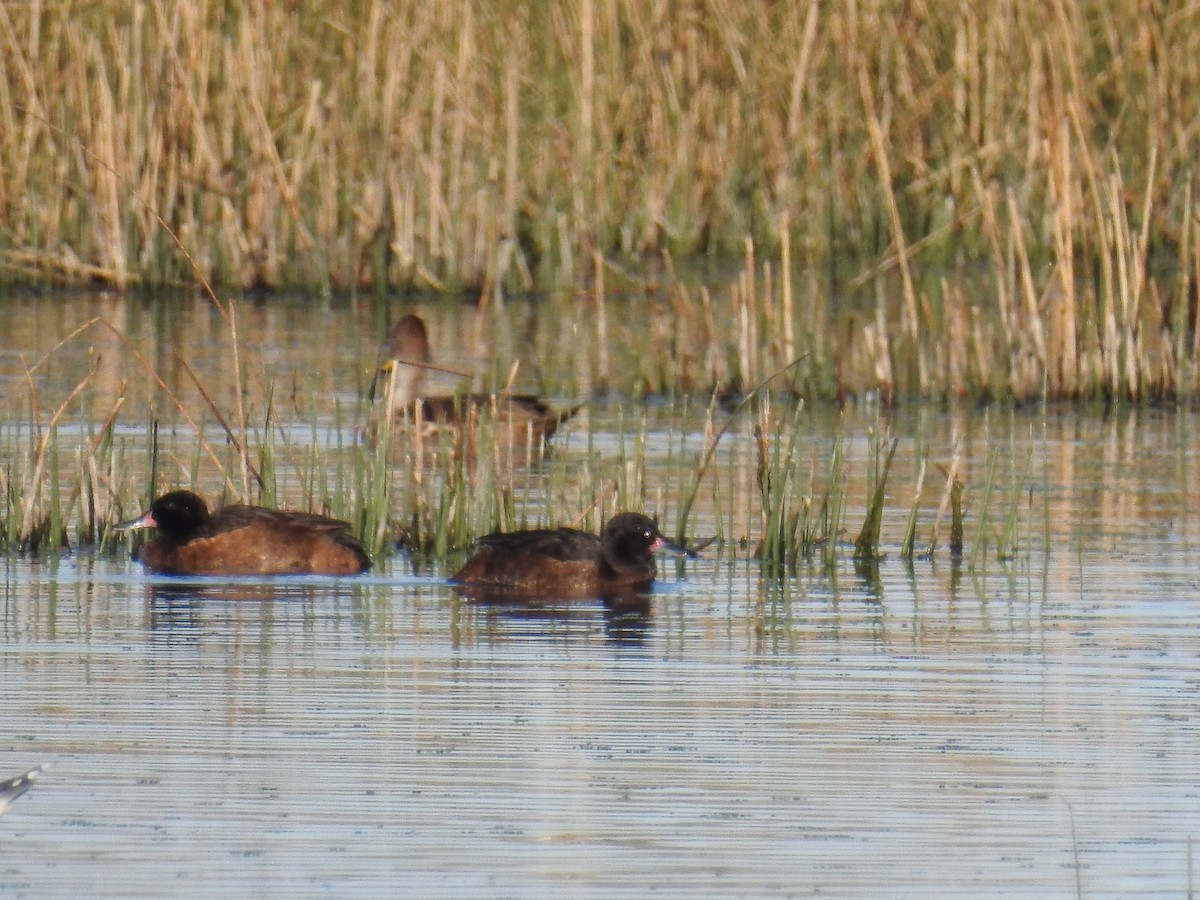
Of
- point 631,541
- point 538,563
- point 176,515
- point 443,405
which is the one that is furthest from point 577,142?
point 538,563

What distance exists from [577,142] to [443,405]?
6659 millimetres

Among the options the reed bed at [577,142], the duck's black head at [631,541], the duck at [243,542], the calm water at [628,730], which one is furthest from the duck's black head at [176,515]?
the reed bed at [577,142]

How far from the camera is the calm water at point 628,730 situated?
5.92 metres

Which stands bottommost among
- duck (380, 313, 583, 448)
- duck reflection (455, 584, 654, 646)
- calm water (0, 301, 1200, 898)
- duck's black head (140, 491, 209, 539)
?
calm water (0, 301, 1200, 898)

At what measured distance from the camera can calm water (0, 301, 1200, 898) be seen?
592 cm

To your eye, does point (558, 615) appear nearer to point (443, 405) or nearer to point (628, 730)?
point (628, 730)

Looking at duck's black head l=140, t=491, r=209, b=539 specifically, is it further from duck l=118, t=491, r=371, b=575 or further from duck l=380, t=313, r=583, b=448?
duck l=380, t=313, r=583, b=448

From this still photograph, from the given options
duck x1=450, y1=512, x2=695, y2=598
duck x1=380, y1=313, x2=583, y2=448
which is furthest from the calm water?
duck x1=380, y1=313, x2=583, y2=448

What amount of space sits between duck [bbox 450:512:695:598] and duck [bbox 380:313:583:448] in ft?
7.77

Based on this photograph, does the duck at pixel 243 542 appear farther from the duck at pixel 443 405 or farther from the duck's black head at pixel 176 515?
the duck at pixel 443 405

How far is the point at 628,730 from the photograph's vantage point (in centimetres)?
731

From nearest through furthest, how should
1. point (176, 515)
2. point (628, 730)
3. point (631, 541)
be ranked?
1. point (628, 730)
2. point (631, 541)
3. point (176, 515)

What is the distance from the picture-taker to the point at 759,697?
7.79m

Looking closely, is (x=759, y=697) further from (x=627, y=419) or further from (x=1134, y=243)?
(x=1134, y=243)
